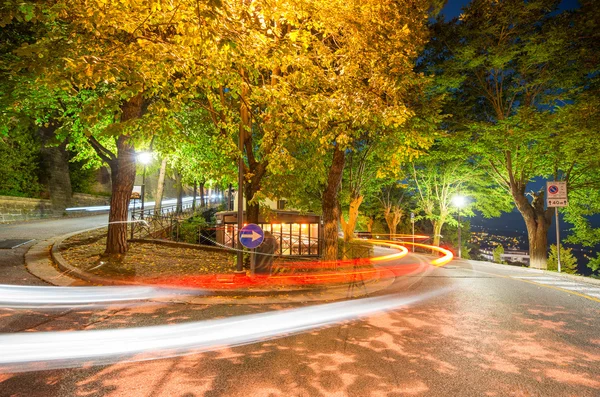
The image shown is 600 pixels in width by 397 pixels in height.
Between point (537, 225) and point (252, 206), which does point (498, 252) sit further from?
point (252, 206)

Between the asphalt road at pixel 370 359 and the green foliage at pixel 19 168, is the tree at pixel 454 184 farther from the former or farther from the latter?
the green foliage at pixel 19 168

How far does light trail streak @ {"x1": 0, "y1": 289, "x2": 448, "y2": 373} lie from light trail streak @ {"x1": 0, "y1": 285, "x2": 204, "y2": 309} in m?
1.80

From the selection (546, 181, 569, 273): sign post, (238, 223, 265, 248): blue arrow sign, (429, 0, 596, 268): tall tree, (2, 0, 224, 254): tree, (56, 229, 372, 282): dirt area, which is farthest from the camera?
(429, 0, 596, 268): tall tree

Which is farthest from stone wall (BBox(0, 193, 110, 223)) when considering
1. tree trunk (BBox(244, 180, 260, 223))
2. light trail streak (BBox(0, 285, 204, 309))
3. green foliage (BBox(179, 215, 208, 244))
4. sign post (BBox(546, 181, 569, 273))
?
sign post (BBox(546, 181, 569, 273))

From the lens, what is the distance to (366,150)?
864 inches

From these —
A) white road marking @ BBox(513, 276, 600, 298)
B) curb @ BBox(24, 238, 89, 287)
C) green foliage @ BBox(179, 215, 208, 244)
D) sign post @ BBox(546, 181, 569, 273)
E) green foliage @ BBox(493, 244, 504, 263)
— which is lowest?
green foliage @ BBox(493, 244, 504, 263)

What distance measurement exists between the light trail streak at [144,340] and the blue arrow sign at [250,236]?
2665 millimetres

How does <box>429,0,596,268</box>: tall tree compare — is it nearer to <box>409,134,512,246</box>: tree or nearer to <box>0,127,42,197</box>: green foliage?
<box>409,134,512,246</box>: tree

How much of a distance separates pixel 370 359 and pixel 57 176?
30.9 meters

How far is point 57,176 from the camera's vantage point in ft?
89.7

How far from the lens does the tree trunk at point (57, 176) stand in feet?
85.0

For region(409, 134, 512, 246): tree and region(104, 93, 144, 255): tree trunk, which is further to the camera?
region(409, 134, 512, 246): tree

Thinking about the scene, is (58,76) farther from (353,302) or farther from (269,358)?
(353,302)

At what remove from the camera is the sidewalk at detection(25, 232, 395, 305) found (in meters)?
8.42
